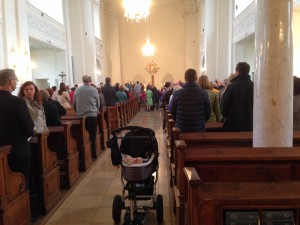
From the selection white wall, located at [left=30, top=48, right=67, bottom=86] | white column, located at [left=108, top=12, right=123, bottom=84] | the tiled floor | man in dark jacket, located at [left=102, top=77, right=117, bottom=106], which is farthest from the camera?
white column, located at [left=108, top=12, right=123, bottom=84]

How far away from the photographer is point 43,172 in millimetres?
3932

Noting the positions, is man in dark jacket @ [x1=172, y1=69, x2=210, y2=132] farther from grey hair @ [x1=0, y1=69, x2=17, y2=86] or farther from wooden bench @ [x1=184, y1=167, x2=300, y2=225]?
wooden bench @ [x1=184, y1=167, x2=300, y2=225]

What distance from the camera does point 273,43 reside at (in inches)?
109

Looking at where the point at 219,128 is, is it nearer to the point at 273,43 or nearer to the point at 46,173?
the point at 273,43

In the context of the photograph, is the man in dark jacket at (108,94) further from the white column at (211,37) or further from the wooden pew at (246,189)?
the wooden pew at (246,189)

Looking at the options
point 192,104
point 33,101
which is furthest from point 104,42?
point 192,104

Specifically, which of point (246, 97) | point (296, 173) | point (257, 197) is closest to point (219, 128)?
point (246, 97)

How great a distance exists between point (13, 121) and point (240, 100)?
2.61 m

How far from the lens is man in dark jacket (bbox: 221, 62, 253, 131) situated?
12.6 ft

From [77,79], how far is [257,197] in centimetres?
1336

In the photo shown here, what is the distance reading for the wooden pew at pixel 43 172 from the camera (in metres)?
3.89

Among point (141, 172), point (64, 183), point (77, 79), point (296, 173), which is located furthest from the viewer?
point (77, 79)

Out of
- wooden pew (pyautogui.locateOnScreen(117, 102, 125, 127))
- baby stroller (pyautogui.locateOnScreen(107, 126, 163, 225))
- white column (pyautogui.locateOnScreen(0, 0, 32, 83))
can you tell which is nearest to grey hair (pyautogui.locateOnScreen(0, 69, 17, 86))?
baby stroller (pyautogui.locateOnScreen(107, 126, 163, 225))

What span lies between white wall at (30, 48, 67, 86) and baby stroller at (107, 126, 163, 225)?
10.6m
